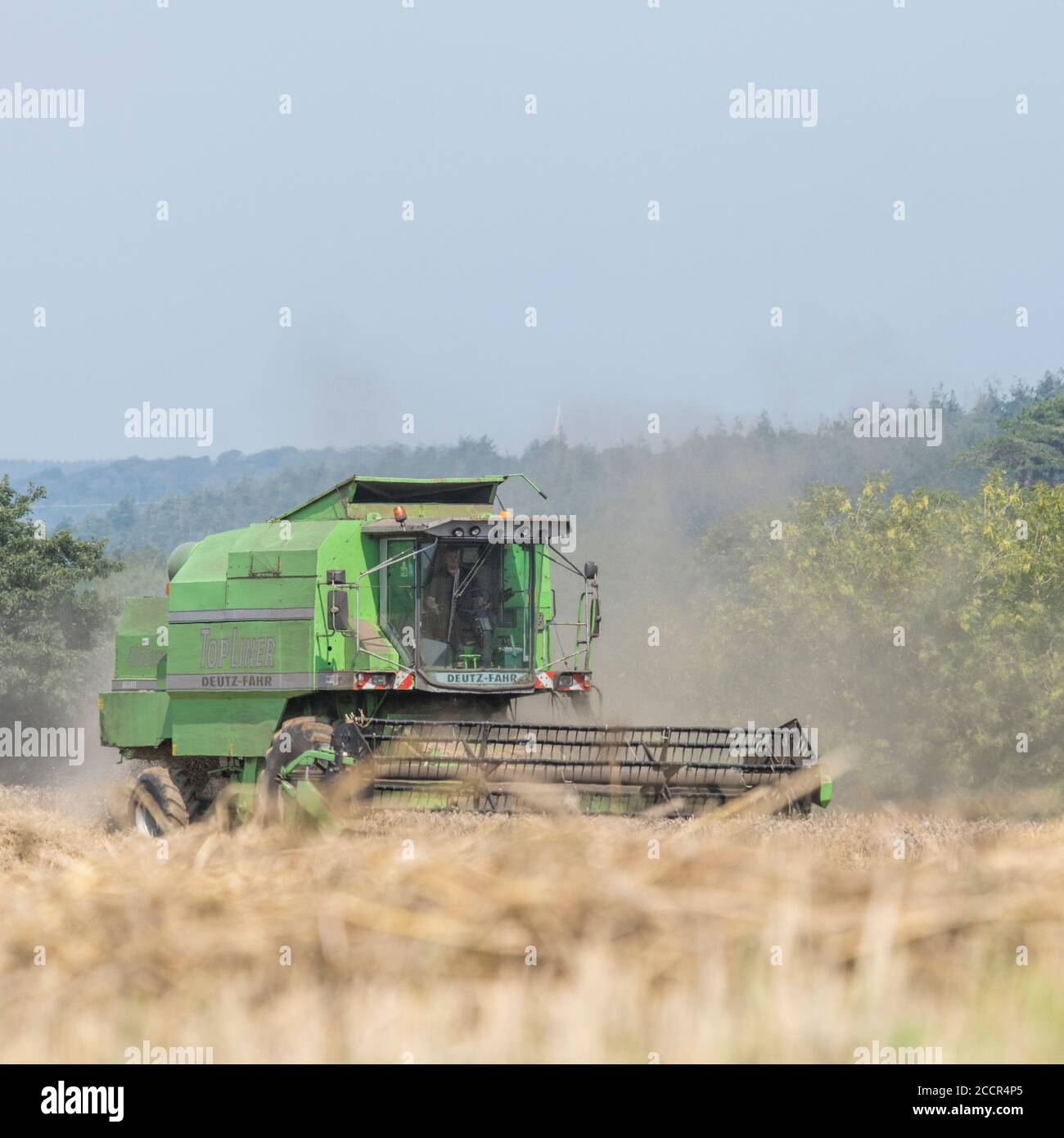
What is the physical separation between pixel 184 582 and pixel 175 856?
395 inches

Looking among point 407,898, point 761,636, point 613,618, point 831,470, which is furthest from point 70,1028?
point 831,470

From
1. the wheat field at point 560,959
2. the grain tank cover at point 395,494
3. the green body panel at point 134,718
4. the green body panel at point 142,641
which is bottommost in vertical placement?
the wheat field at point 560,959

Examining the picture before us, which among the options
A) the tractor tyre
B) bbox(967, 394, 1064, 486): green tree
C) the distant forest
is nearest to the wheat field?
the tractor tyre

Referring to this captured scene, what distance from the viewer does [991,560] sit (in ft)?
101

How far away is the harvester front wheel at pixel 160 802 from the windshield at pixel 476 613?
98.9 inches

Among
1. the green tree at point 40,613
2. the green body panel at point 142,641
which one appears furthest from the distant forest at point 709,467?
the green body panel at point 142,641

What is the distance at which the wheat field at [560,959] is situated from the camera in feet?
10.7

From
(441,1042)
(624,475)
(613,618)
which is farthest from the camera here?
(624,475)

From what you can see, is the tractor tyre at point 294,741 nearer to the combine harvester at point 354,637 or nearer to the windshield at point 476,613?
the combine harvester at point 354,637

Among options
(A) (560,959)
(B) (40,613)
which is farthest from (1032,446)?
(A) (560,959)

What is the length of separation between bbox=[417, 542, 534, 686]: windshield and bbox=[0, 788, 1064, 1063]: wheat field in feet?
32.1

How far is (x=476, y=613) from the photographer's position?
1419 cm

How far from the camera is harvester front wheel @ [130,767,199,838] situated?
14.1m

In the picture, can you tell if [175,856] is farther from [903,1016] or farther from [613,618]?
[613,618]
